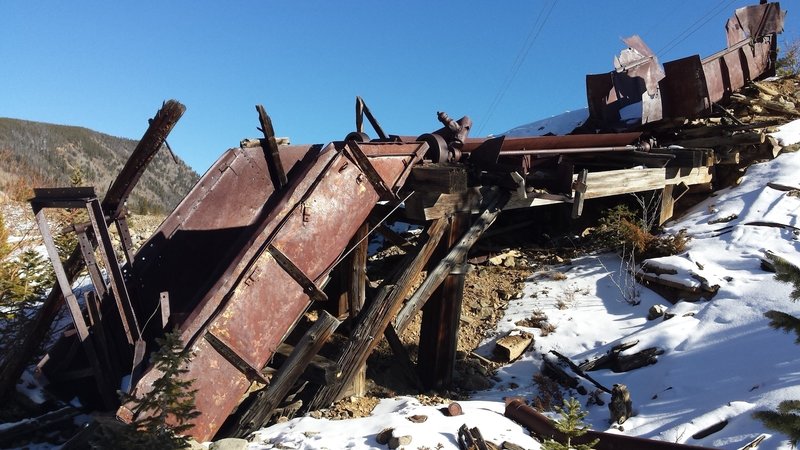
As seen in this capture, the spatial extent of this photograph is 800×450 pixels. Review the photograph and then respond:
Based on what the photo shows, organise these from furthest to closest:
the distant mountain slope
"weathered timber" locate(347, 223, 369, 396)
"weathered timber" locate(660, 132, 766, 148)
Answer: the distant mountain slope, "weathered timber" locate(660, 132, 766, 148), "weathered timber" locate(347, 223, 369, 396)

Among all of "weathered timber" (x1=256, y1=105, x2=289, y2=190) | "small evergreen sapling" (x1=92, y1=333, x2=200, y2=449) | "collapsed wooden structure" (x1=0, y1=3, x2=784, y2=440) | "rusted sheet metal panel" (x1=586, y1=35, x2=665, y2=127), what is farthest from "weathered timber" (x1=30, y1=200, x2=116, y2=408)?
"rusted sheet metal panel" (x1=586, y1=35, x2=665, y2=127)

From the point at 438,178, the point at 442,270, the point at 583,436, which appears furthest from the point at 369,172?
the point at 583,436

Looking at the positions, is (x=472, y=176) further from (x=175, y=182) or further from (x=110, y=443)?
(x=175, y=182)

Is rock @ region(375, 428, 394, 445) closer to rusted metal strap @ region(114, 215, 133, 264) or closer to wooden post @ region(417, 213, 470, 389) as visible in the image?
wooden post @ region(417, 213, 470, 389)

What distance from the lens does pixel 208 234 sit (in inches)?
212

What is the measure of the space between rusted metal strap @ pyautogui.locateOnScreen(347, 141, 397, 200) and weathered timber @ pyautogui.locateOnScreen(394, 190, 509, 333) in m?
0.90

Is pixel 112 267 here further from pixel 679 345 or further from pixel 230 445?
pixel 679 345

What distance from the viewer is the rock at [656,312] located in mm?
6371

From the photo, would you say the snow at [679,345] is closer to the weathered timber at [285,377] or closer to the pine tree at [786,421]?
the weathered timber at [285,377]

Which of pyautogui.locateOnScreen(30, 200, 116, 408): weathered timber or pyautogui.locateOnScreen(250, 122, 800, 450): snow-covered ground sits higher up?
pyautogui.locateOnScreen(30, 200, 116, 408): weathered timber

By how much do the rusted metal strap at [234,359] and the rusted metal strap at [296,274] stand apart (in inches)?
29.8

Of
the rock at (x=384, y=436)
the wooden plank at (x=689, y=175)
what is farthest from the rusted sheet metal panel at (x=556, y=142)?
the rock at (x=384, y=436)

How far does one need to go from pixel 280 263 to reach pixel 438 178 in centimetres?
177

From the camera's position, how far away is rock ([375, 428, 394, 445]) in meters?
3.98
